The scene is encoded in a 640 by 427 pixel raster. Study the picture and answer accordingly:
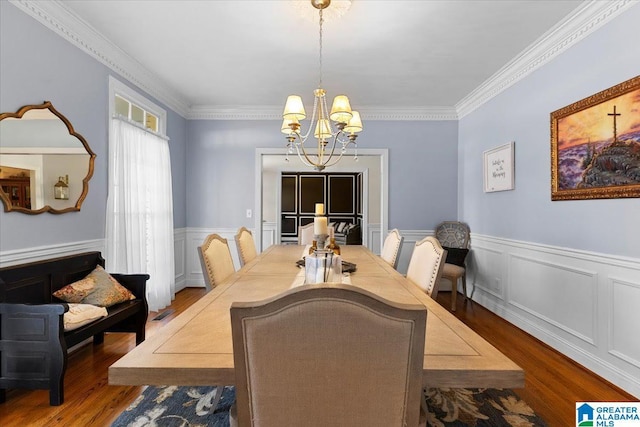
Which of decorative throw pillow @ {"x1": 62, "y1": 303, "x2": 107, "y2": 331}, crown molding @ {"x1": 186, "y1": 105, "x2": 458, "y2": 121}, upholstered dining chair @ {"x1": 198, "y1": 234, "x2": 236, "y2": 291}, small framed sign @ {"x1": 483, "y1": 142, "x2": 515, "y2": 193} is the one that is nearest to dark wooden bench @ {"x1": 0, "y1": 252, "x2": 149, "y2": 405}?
decorative throw pillow @ {"x1": 62, "y1": 303, "x2": 107, "y2": 331}

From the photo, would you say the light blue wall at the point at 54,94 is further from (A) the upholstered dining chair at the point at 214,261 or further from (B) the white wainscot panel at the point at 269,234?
(B) the white wainscot panel at the point at 269,234

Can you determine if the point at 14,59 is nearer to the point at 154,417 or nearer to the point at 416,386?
the point at 154,417

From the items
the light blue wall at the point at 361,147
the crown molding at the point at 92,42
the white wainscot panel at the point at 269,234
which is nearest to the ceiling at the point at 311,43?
the crown molding at the point at 92,42

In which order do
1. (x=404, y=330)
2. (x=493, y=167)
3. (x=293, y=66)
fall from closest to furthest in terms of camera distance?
1. (x=404, y=330)
2. (x=293, y=66)
3. (x=493, y=167)

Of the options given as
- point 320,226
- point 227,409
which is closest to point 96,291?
point 227,409

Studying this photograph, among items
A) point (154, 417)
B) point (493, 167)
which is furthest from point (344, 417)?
point (493, 167)

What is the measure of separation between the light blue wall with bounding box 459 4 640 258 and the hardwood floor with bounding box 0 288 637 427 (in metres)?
0.88

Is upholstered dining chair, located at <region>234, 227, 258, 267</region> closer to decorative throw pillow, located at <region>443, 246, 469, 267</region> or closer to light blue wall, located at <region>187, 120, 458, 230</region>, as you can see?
light blue wall, located at <region>187, 120, 458, 230</region>

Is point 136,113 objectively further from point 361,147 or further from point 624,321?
point 624,321

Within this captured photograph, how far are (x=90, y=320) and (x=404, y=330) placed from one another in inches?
90.3

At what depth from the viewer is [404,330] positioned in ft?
2.58

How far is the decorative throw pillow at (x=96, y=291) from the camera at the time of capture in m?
2.41

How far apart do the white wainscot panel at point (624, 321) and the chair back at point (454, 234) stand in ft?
7.01

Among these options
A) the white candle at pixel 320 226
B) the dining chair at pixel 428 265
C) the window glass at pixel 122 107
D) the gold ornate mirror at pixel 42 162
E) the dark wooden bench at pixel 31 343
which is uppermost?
the window glass at pixel 122 107
